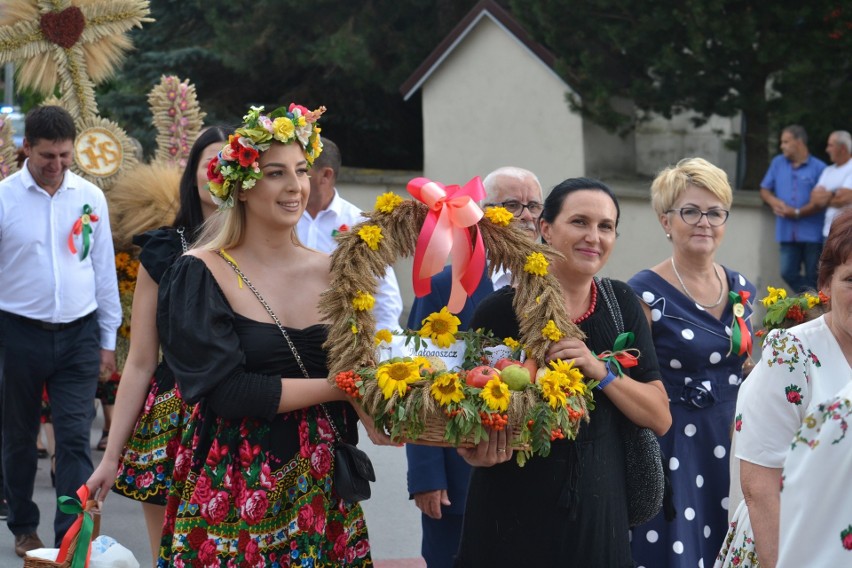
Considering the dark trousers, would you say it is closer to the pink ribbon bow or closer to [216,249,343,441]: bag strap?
[216,249,343,441]: bag strap

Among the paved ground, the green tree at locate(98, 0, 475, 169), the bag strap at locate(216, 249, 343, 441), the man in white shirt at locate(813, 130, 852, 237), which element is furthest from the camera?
the green tree at locate(98, 0, 475, 169)

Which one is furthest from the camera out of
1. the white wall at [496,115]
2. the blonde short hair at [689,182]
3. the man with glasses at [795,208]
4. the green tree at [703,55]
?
the white wall at [496,115]

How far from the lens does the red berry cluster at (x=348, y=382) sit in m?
3.34

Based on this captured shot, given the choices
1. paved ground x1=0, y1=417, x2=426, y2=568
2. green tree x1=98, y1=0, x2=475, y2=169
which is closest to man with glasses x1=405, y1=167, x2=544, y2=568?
paved ground x1=0, y1=417, x2=426, y2=568

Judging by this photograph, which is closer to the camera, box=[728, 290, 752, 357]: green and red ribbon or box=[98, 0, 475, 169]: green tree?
box=[728, 290, 752, 357]: green and red ribbon

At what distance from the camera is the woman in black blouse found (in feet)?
11.8

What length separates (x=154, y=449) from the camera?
4516 mm

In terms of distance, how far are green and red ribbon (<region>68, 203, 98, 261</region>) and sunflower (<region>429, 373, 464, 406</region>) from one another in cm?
359

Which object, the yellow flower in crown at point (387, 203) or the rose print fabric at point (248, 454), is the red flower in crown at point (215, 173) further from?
the yellow flower in crown at point (387, 203)

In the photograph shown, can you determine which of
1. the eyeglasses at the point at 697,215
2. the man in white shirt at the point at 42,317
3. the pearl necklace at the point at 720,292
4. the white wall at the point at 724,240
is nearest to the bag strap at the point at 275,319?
the pearl necklace at the point at 720,292

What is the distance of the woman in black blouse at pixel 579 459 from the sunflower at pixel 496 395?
259 millimetres

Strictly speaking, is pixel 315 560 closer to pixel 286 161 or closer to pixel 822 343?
pixel 286 161

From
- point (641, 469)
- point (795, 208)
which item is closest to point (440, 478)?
point (641, 469)

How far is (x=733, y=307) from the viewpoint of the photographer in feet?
15.7
